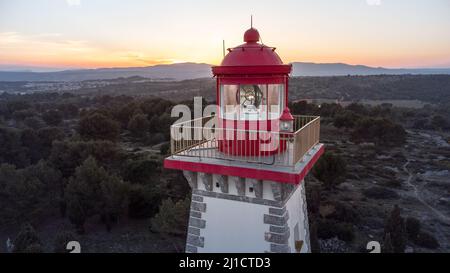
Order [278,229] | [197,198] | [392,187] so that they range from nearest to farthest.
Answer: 1. [278,229]
2. [197,198]
3. [392,187]

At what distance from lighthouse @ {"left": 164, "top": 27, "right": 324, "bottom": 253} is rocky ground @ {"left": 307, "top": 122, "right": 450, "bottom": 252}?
31.4ft

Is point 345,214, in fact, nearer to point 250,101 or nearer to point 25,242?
point 250,101

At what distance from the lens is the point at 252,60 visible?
642 cm

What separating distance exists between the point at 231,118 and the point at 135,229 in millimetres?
12737

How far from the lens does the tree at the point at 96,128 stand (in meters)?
27.8

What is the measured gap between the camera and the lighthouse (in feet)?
20.6

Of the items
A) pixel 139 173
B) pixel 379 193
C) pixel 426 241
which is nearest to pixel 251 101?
pixel 426 241

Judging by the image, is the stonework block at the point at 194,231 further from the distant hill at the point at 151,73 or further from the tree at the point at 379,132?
the distant hill at the point at 151,73

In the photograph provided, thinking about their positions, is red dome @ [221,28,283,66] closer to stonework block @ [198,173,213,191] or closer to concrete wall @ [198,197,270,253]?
stonework block @ [198,173,213,191]

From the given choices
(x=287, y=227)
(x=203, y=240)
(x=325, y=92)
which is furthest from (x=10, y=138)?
(x=325, y=92)

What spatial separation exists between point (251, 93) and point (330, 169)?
52.3ft

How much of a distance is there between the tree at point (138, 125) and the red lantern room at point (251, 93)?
1140 inches

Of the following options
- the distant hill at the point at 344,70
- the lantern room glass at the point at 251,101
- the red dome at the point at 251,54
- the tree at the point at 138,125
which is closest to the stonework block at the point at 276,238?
the lantern room glass at the point at 251,101
